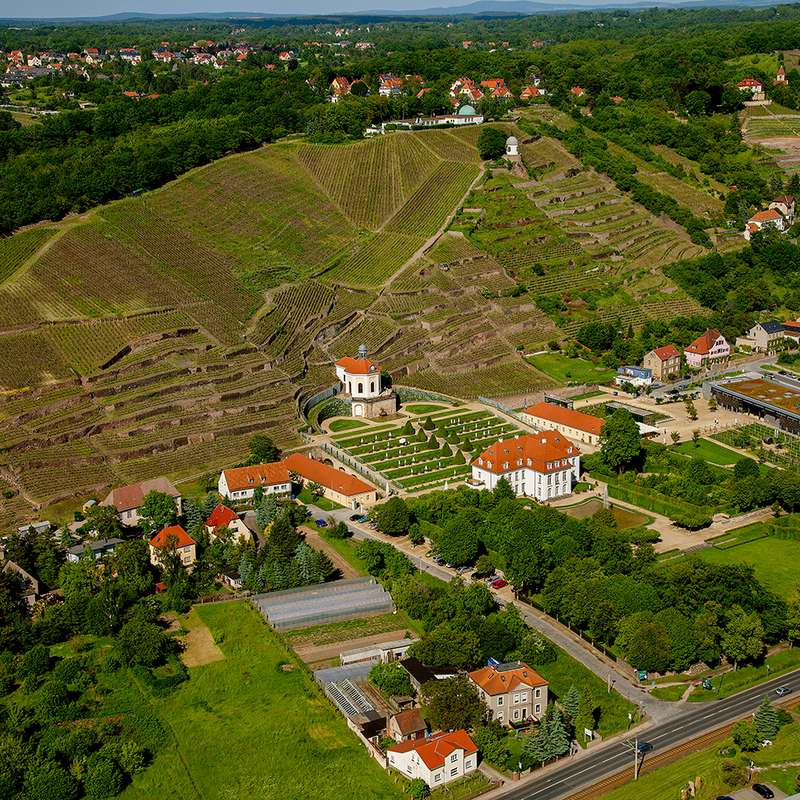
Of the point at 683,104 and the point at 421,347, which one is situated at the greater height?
the point at 683,104

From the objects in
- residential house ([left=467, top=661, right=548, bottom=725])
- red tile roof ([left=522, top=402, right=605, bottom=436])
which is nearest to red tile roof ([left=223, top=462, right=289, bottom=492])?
red tile roof ([left=522, top=402, right=605, bottom=436])

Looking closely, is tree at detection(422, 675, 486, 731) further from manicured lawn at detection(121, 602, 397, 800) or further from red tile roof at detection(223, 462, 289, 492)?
red tile roof at detection(223, 462, 289, 492)

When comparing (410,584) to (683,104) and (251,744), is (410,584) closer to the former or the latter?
(251,744)

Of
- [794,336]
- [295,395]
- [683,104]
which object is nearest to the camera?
[295,395]

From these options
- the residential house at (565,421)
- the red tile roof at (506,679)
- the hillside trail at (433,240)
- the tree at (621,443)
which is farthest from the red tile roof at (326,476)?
the hillside trail at (433,240)

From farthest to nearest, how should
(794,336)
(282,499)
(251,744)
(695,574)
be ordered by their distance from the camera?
1. (794,336)
2. (282,499)
3. (695,574)
4. (251,744)

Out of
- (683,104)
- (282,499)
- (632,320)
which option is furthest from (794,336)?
(683,104)

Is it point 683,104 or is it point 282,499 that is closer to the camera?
point 282,499
